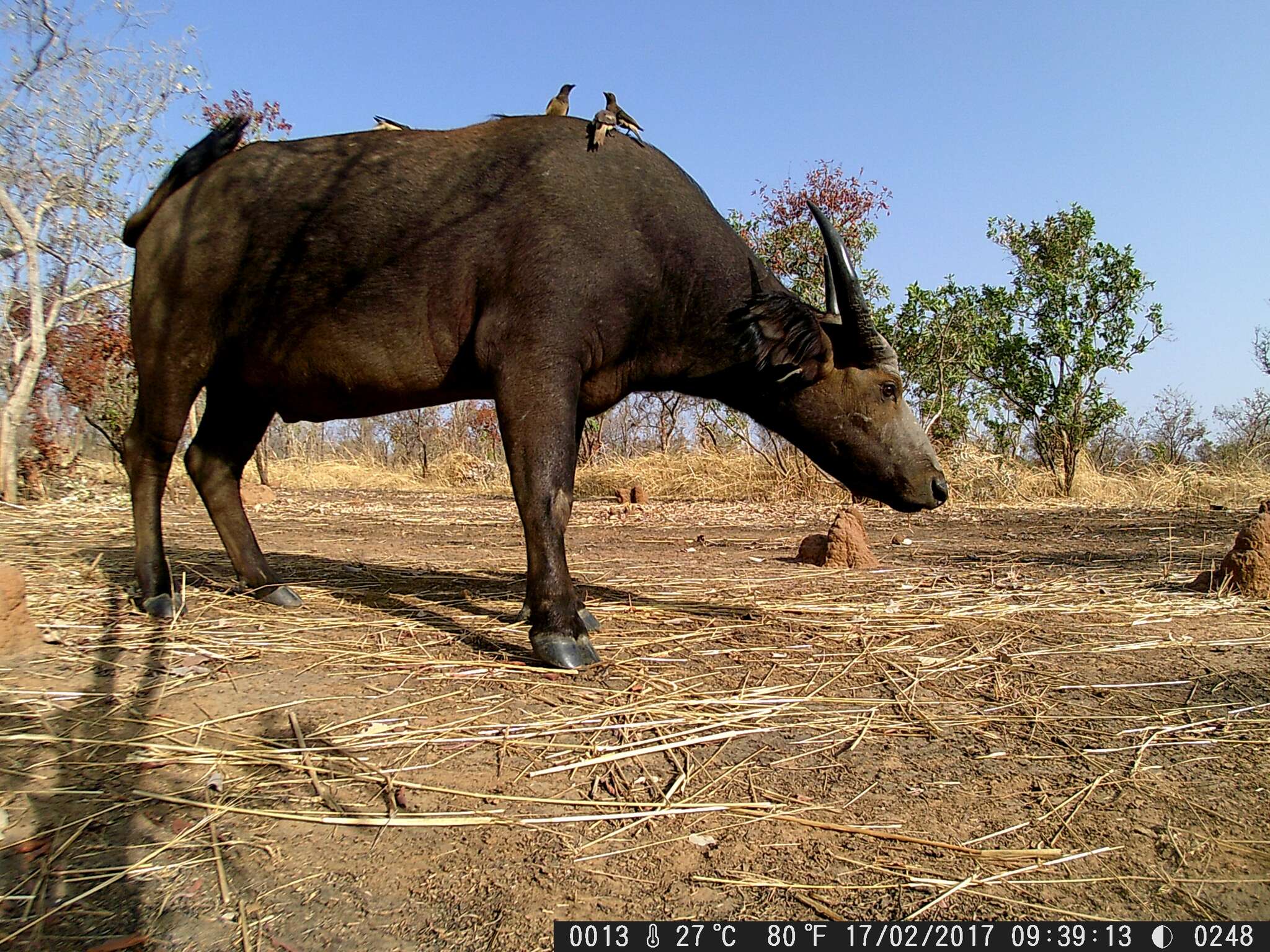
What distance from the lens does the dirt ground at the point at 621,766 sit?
154cm

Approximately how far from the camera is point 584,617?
12.3 ft

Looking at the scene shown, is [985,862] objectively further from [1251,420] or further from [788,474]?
[1251,420]

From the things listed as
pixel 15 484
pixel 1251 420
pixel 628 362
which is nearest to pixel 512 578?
pixel 628 362

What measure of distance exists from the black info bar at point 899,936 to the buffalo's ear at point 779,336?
2702mm

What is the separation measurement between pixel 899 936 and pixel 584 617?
7.96ft

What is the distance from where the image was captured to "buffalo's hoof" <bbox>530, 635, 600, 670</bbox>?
3.03 meters

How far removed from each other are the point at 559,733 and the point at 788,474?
41.6 feet

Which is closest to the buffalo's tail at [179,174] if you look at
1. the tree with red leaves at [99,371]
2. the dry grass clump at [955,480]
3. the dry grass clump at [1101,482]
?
the tree with red leaves at [99,371]

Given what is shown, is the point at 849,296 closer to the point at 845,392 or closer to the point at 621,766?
the point at 845,392

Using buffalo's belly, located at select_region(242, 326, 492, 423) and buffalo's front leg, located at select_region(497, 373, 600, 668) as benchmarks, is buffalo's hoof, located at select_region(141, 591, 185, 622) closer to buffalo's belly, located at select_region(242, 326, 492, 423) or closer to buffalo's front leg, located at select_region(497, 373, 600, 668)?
buffalo's belly, located at select_region(242, 326, 492, 423)

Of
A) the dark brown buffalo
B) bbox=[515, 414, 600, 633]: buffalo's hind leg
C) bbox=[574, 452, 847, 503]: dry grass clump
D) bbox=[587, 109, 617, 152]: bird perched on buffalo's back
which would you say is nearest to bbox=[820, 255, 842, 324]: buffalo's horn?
the dark brown buffalo

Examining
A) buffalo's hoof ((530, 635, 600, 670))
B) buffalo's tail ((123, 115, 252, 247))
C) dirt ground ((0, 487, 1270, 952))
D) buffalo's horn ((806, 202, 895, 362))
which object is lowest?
dirt ground ((0, 487, 1270, 952))

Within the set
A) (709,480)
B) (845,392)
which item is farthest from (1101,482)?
(845,392)

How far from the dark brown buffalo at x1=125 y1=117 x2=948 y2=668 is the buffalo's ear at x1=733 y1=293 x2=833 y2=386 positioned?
0.03 feet
